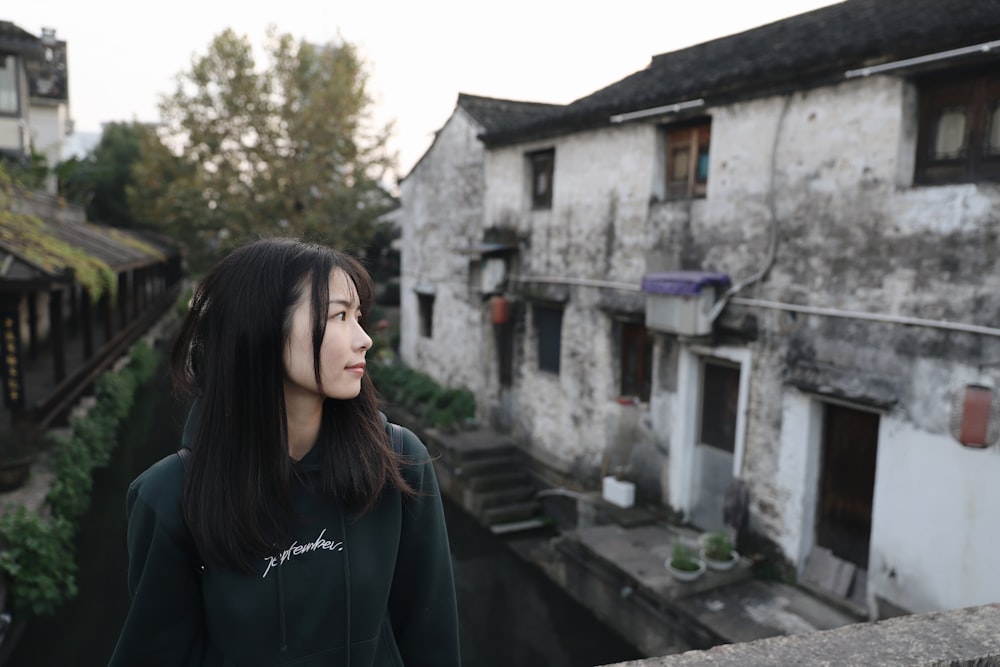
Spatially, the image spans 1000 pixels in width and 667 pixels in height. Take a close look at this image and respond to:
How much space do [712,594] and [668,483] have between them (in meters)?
1.86

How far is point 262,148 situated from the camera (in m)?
19.5

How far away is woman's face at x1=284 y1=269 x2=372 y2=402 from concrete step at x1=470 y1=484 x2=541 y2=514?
9.15 meters

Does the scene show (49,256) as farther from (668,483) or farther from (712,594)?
(712,594)

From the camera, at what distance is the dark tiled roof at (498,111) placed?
12.4 m

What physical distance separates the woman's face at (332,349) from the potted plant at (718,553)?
255 inches

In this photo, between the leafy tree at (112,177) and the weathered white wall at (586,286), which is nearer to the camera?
the weathered white wall at (586,286)

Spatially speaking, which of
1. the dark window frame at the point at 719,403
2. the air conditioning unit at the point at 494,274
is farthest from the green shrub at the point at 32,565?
the air conditioning unit at the point at 494,274

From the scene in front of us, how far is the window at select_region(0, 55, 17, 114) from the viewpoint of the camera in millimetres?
18609

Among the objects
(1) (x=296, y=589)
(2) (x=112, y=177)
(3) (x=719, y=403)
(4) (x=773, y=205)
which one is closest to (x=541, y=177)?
(4) (x=773, y=205)

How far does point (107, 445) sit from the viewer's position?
11.6 metres

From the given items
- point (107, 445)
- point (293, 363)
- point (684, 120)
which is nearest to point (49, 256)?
point (107, 445)

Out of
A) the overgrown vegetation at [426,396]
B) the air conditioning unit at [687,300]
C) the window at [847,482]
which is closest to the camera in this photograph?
the window at [847,482]

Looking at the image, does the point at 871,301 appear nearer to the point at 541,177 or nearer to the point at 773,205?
the point at 773,205

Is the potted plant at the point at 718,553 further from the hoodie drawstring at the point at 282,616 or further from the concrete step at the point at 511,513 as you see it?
the hoodie drawstring at the point at 282,616
